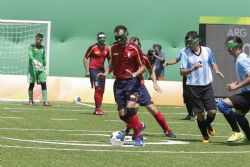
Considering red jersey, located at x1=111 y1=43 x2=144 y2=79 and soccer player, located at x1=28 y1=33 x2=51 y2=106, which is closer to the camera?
red jersey, located at x1=111 y1=43 x2=144 y2=79

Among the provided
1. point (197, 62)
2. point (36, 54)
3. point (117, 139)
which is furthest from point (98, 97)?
point (117, 139)

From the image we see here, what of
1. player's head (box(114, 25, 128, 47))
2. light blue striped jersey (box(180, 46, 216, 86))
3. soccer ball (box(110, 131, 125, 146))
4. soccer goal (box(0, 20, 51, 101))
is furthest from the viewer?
soccer goal (box(0, 20, 51, 101))

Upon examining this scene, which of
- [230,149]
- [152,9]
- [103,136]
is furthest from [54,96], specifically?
[230,149]

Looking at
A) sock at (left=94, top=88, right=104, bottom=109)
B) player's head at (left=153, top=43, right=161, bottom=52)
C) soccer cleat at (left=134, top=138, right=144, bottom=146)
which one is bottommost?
sock at (left=94, top=88, right=104, bottom=109)

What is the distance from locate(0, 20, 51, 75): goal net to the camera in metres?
31.2

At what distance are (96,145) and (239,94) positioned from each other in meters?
2.73

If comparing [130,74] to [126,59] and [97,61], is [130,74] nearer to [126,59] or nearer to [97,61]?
[126,59]

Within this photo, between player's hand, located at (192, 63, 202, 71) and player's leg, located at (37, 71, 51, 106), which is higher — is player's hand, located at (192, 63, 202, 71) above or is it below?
above

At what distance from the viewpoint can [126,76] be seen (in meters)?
14.3

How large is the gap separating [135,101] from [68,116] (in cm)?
731

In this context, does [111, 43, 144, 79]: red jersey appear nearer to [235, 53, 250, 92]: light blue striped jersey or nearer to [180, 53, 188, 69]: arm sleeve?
[180, 53, 188, 69]: arm sleeve

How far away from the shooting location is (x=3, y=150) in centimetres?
1195

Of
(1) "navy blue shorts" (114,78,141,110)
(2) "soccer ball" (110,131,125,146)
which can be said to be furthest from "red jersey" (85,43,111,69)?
(2) "soccer ball" (110,131,125,146)

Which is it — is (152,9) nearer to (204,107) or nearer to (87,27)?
(87,27)
